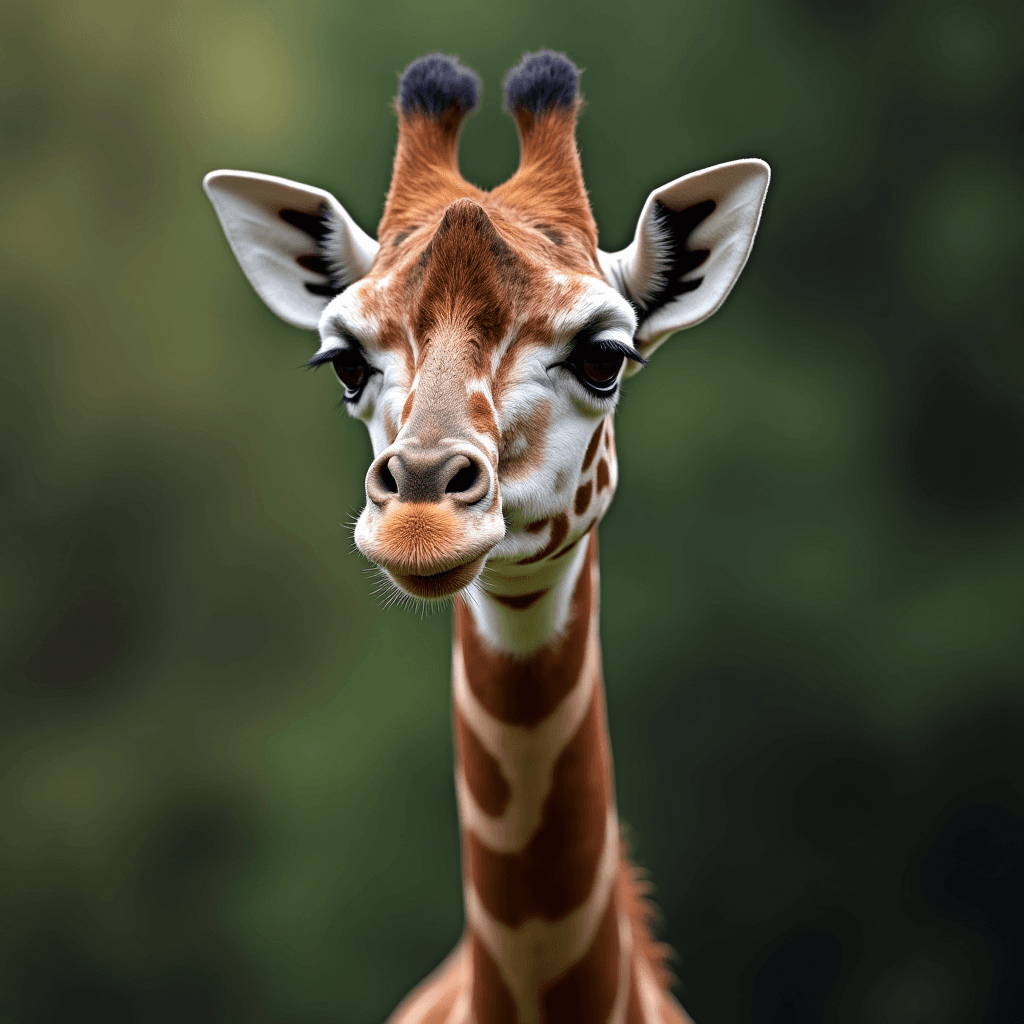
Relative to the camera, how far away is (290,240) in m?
1.88

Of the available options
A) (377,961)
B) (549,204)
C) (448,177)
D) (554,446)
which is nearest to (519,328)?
(554,446)

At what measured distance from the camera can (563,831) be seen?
1767mm

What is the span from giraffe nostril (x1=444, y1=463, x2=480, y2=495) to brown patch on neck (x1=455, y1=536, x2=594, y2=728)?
1.68 feet

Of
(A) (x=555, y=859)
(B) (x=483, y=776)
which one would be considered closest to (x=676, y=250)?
(B) (x=483, y=776)

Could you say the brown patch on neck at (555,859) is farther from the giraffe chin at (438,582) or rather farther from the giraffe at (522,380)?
the giraffe chin at (438,582)

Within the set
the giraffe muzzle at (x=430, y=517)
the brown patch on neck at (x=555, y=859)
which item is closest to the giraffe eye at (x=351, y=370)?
the giraffe muzzle at (x=430, y=517)

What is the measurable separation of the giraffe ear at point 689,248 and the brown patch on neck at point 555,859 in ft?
2.45

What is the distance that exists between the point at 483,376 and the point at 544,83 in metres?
0.66

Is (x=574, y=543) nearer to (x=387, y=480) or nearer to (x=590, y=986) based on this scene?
(x=387, y=480)

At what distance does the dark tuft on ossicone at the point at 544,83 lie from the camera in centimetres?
175

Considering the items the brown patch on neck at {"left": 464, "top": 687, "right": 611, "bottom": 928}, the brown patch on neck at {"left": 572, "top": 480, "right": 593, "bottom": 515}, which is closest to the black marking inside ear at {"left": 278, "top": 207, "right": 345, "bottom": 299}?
the brown patch on neck at {"left": 572, "top": 480, "right": 593, "bottom": 515}

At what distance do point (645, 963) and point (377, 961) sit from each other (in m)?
2.47

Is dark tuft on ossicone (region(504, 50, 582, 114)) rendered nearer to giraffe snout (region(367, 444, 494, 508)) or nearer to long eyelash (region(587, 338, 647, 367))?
long eyelash (region(587, 338, 647, 367))

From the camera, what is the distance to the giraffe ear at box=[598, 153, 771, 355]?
1633 millimetres
